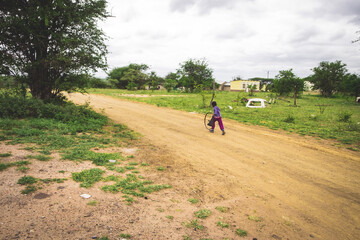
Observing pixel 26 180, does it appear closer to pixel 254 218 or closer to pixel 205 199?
pixel 205 199

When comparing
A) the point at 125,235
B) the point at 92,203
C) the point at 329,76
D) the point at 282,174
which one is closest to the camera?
the point at 125,235

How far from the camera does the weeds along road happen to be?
145 inches

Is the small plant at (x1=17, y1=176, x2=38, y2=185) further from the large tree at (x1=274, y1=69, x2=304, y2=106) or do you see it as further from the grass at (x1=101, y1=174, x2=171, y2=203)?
the large tree at (x1=274, y1=69, x2=304, y2=106)

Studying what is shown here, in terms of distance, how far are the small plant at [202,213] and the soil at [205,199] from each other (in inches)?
3.0

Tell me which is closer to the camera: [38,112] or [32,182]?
[32,182]

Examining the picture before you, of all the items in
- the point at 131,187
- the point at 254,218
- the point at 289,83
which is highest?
the point at 289,83

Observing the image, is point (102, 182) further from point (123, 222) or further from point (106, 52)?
point (106, 52)

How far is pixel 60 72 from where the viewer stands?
33.4 feet

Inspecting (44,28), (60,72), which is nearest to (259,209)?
(60,72)

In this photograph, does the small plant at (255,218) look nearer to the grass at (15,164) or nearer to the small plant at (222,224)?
the small plant at (222,224)

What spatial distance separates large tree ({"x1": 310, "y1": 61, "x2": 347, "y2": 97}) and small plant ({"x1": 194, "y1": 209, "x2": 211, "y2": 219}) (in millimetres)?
53960

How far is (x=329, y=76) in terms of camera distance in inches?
1790

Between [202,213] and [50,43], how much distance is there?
10587mm

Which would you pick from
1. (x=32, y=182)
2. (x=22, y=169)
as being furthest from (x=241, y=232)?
(x=22, y=169)
